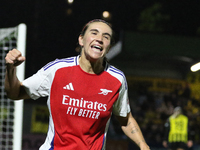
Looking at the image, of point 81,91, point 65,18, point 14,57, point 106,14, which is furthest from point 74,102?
point 65,18

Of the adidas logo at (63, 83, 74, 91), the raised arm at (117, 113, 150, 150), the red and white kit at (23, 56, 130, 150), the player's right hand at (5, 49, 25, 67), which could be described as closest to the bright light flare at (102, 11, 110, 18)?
the raised arm at (117, 113, 150, 150)

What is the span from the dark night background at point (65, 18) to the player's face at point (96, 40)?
21.7 m

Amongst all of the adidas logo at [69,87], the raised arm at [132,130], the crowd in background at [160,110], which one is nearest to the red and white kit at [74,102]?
the adidas logo at [69,87]

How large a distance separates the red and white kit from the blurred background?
977 centimetres

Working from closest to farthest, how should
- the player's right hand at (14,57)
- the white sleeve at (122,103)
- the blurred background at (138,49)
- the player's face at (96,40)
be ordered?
the player's right hand at (14,57), the player's face at (96,40), the white sleeve at (122,103), the blurred background at (138,49)

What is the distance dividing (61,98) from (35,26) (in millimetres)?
26166

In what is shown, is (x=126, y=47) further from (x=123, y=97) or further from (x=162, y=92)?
(x=123, y=97)

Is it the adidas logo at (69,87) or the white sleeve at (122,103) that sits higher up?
the adidas logo at (69,87)

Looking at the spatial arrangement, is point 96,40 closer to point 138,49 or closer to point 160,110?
point 138,49

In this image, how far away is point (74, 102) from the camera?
3.16 meters

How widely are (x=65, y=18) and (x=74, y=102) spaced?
28.2 m

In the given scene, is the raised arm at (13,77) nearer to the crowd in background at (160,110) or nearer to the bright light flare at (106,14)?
the crowd in background at (160,110)

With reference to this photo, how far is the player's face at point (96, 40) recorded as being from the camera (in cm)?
326

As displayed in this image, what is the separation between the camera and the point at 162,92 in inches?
787
